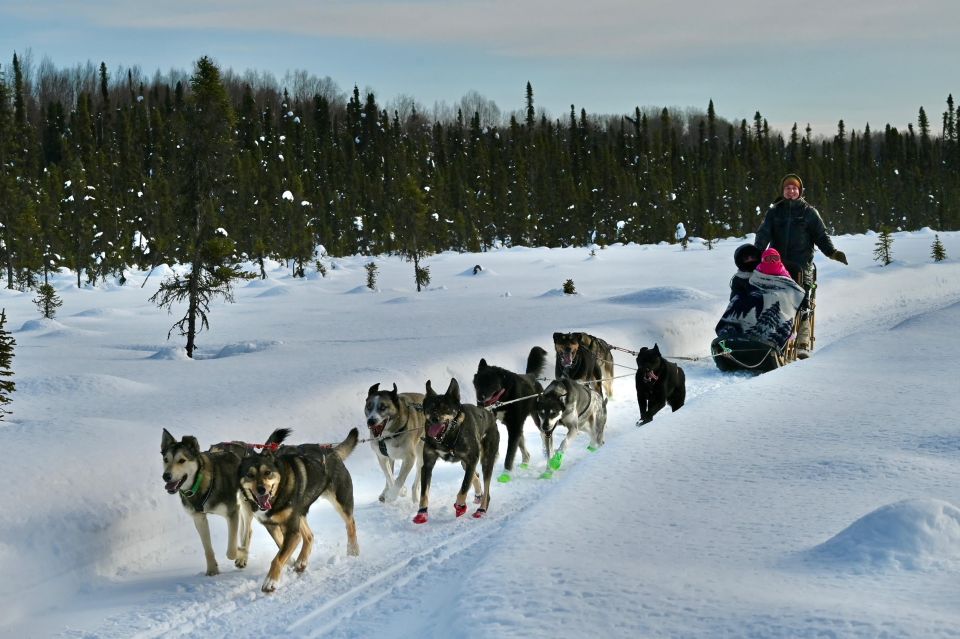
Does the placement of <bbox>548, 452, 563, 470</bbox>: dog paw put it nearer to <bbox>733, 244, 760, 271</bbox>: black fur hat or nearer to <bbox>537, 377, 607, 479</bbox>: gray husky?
<bbox>537, 377, 607, 479</bbox>: gray husky

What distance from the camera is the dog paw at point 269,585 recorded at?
4988 millimetres

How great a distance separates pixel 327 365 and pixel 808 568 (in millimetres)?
8664

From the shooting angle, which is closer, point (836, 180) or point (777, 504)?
point (777, 504)

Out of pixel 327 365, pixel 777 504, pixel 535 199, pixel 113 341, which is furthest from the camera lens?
pixel 535 199

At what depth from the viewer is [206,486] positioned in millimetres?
5402

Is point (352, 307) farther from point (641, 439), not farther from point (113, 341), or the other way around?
point (641, 439)

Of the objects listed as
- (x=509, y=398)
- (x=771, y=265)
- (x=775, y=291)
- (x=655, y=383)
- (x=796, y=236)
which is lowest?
(x=655, y=383)

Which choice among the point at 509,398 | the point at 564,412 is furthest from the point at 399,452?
the point at 564,412

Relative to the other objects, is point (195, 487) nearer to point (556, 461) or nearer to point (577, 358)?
point (556, 461)

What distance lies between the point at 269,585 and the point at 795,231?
8.30 metres

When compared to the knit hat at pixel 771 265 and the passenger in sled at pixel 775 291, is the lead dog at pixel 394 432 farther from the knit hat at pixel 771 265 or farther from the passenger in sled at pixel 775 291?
the knit hat at pixel 771 265

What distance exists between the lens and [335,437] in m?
8.56

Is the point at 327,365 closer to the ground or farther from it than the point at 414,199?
closer to the ground

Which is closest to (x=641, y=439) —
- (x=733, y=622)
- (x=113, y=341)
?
(x=733, y=622)
